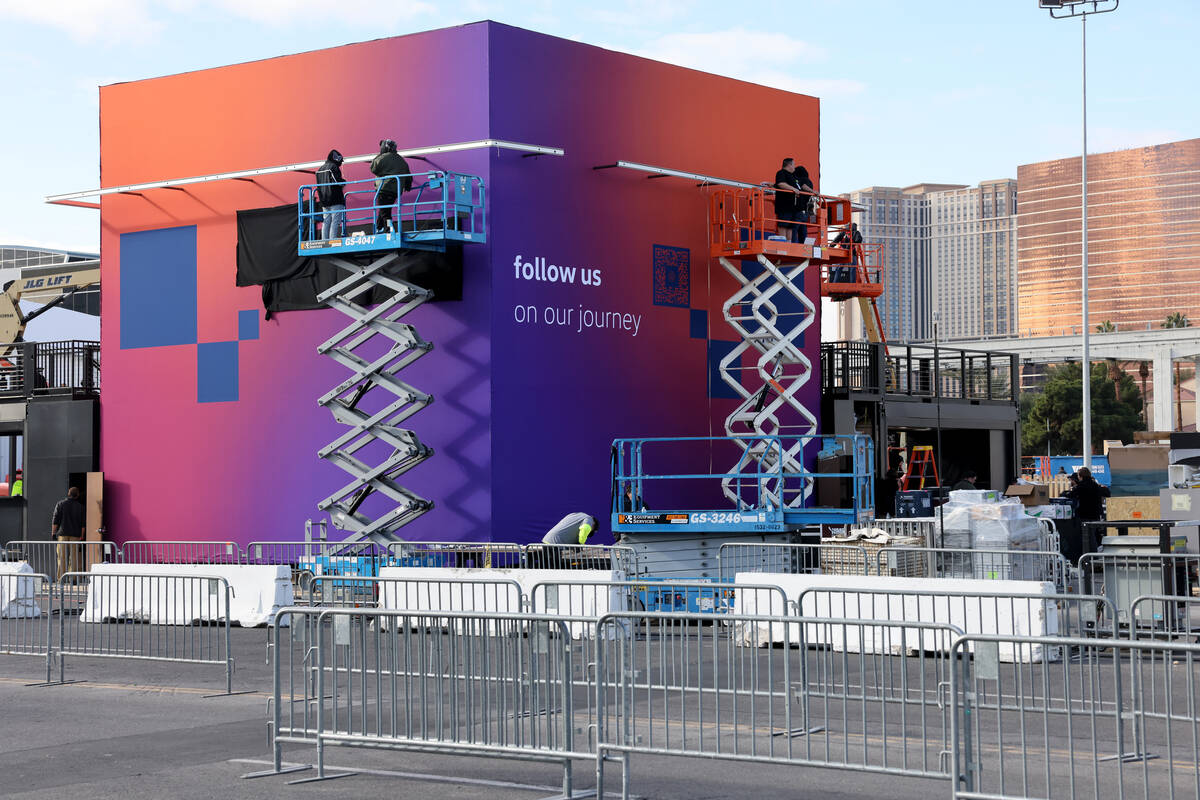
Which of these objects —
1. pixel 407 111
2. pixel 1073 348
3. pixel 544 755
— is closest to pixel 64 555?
pixel 407 111

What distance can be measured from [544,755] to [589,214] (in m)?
19.4

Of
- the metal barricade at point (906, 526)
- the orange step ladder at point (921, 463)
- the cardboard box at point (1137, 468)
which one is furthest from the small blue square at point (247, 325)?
the cardboard box at point (1137, 468)

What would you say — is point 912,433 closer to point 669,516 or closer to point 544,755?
point 669,516

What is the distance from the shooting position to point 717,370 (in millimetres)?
30375

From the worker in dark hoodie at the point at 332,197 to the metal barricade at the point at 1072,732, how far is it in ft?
50.5

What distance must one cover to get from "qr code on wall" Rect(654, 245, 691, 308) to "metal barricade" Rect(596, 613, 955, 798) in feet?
48.4

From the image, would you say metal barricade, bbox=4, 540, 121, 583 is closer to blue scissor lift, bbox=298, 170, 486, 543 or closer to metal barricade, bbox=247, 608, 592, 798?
blue scissor lift, bbox=298, 170, 486, 543

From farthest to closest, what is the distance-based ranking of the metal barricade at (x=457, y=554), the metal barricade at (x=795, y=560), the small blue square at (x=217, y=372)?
the small blue square at (x=217, y=372), the metal barricade at (x=457, y=554), the metal barricade at (x=795, y=560)

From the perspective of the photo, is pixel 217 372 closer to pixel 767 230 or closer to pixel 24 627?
pixel 767 230

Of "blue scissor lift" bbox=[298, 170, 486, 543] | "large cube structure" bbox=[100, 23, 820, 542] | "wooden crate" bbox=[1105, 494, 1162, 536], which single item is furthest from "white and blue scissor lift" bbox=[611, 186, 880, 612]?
"wooden crate" bbox=[1105, 494, 1162, 536]

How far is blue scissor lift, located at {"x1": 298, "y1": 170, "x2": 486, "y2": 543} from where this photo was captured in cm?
2516

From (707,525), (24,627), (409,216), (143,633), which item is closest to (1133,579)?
(707,525)

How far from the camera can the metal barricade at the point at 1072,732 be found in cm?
797

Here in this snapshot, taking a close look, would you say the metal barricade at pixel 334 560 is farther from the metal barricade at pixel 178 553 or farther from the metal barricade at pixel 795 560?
the metal barricade at pixel 795 560
